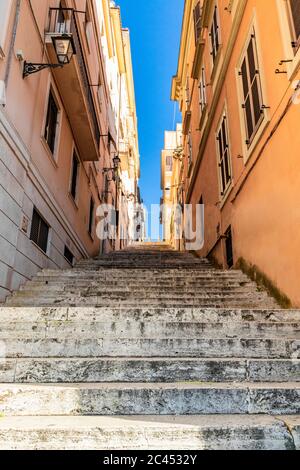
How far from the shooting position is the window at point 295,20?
15.5 ft

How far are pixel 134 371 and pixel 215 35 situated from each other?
1052 cm

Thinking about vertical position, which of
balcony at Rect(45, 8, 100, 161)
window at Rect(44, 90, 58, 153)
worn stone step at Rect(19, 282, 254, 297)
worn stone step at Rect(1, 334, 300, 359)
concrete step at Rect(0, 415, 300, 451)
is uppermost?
balcony at Rect(45, 8, 100, 161)

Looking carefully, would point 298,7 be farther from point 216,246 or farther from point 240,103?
point 216,246

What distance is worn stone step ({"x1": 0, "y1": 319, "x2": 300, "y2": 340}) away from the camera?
3.40 m

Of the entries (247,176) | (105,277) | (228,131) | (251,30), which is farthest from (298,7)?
(105,277)

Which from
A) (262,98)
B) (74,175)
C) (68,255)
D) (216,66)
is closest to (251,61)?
(262,98)

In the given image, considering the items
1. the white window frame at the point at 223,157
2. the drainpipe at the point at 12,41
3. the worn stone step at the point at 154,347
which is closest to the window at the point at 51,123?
the drainpipe at the point at 12,41

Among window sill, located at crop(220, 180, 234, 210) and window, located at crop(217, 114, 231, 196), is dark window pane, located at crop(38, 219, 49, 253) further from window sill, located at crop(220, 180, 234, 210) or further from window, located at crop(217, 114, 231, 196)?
window, located at crop(217, 114, 231, 196)

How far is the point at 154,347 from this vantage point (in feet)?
10.3

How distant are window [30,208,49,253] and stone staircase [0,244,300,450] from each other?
298 centimetres

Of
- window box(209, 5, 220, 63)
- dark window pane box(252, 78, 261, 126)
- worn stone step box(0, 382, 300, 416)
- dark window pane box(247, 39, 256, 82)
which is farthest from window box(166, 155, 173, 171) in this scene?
worn stone step box(0, 382, 300, 416)

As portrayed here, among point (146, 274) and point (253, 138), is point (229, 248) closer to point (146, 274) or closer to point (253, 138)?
point (146, 274)

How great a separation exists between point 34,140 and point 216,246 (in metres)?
5.42

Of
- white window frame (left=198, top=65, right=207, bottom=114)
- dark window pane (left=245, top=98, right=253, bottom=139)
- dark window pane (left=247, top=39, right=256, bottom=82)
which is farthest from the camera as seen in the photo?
white window frame (left=198, top=65, right=207, bottom=114)
